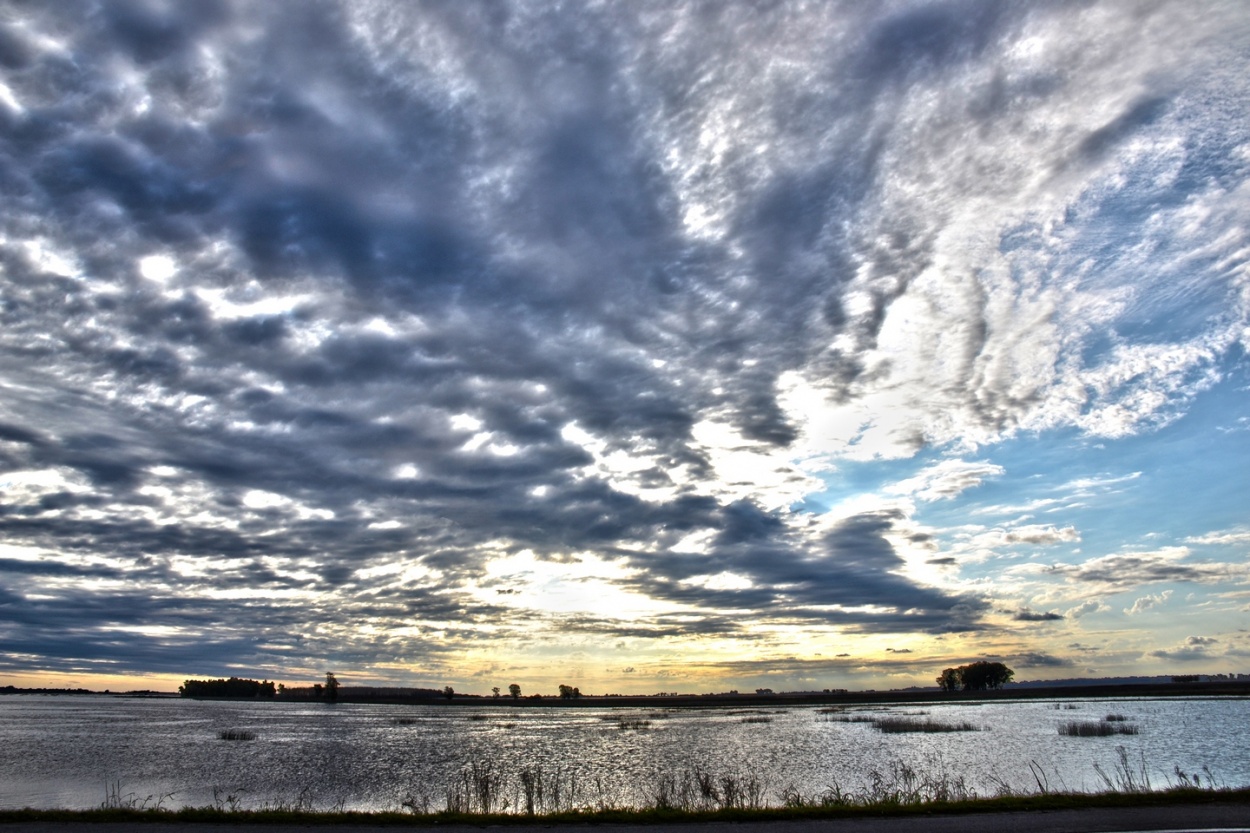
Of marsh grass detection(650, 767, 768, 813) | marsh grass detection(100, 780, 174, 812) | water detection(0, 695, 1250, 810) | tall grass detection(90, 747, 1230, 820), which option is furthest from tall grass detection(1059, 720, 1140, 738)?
marsh grass detection(100, 780, 174, 812)

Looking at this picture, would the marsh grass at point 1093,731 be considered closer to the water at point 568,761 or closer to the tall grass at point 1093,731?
the tall grass at point 1093,731

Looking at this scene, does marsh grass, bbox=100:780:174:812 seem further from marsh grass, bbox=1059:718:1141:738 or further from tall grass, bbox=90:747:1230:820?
marsh grass, bbox=1059:718:1141:738

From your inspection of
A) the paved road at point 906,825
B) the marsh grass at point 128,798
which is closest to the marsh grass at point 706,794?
the paved road at point 906,825

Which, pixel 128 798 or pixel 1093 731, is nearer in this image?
pixel 128 798

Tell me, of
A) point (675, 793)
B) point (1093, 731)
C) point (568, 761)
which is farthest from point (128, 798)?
point (1093, 731)

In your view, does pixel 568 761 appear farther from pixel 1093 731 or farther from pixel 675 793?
pixel 1093 731

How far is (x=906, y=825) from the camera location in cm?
1922

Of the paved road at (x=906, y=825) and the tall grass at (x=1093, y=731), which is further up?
the paved road at (x=906, y=825)

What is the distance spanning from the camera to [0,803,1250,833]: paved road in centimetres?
1817

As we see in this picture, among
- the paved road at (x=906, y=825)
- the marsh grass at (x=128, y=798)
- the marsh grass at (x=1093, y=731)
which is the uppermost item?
the paved road at (x=906, y=825)

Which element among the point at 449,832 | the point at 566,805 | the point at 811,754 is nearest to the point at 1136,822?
the point at 449,832

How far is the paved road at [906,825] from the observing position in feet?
59.6

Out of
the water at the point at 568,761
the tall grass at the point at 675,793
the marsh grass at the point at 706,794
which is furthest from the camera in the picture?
the water at the point at 568,761

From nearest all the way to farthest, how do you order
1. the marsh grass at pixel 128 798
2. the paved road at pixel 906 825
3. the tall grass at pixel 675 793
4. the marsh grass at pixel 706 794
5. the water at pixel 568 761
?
the paved road at pixel 906 825, the marsh grass at pixel 706 794, the tall grass at pixel 675 793, the marsh grass at pixel 128 798, the water at pixel 568 761
